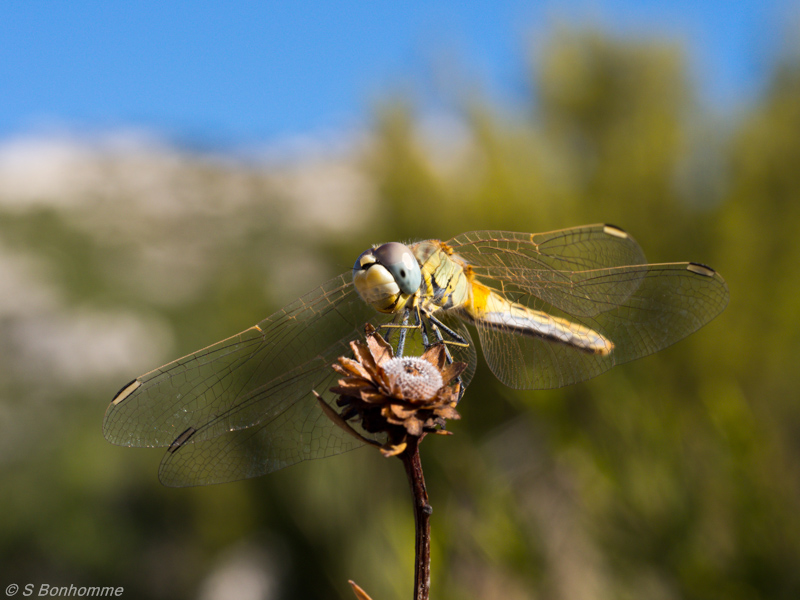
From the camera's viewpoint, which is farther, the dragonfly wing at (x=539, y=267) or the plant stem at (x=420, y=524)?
the dragonfly wing at (x=539, y=267)

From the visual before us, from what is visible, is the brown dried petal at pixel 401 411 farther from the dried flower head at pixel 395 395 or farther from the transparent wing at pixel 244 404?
the transparent wing at pixel 244 404

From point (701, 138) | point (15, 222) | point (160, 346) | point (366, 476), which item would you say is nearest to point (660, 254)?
point (701, 138)

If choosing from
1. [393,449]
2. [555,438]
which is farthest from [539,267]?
[555,438]

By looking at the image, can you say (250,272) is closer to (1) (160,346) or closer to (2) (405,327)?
(1) (160,346)

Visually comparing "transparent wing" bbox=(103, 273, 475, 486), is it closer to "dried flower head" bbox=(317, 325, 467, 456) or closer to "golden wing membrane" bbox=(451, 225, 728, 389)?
"golden wing membrane" bbox=(451, 225, 728, 389)

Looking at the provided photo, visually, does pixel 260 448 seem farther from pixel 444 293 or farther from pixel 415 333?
pixel 444 293

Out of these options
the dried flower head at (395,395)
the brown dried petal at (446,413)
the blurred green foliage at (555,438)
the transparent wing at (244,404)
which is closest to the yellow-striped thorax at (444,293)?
the transparent wing at (244,404)
